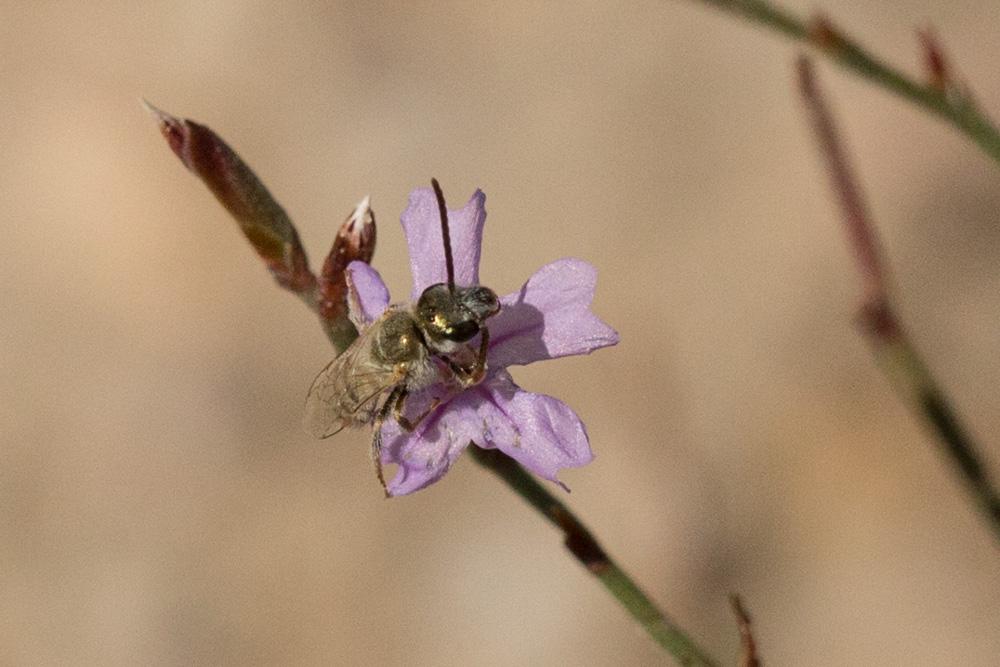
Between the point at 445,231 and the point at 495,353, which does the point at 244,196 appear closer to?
the point at 445,231

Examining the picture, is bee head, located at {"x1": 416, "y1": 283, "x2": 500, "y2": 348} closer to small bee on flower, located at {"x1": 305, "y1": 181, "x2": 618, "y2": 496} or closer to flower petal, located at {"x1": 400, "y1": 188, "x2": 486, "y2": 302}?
small bee on flower, located at {"x1": 305, "y1": 181, "x2": 618, "y2": 496}

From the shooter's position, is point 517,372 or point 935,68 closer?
point 935,68

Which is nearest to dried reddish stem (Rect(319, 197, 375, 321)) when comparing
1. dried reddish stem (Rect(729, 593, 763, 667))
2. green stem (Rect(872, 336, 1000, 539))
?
dried reddish stem (Rect(729, 593, 763, 667))

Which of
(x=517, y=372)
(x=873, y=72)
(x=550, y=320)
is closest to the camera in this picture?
(x=550, y=320)

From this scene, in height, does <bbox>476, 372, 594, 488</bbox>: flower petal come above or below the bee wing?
below

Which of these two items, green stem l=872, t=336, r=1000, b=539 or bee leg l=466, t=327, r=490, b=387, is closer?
bee leg l=466, t=327, r=490, b=387

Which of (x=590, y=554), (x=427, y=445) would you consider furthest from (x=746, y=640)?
(x=427, y=445)
